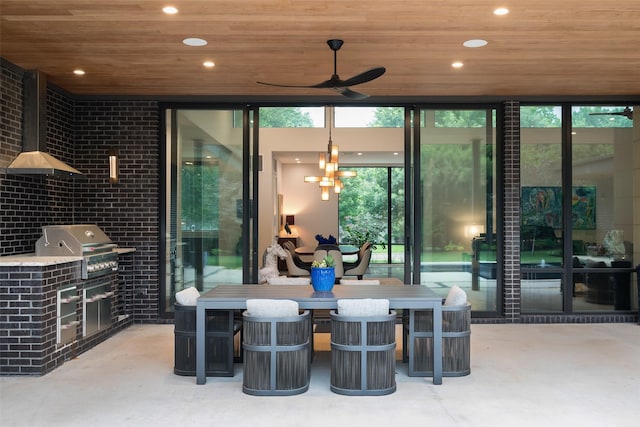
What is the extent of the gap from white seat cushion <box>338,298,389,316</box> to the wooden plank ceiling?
6.73 feet

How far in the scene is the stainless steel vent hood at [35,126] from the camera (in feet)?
17.8

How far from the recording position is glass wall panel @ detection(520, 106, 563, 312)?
23.4 ft

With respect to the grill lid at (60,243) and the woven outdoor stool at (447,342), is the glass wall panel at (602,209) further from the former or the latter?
the grill lid at (60,243)

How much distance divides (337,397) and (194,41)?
3041 mm

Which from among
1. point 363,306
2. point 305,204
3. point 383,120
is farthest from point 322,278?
point 305,204

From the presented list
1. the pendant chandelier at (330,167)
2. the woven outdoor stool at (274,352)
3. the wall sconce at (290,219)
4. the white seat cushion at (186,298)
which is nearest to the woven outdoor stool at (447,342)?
the woven outdoor stool at (274,352)

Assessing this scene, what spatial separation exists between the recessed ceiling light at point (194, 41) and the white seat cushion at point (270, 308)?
218cm

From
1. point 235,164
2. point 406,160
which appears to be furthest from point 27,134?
point 406,160

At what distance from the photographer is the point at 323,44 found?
15.9 ft

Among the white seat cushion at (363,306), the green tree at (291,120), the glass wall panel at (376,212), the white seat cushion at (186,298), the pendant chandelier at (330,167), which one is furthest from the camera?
the glass wall panel at (376,212)

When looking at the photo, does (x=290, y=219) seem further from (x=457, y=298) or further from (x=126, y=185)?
(x=457, y=298)

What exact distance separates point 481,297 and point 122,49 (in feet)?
16.2

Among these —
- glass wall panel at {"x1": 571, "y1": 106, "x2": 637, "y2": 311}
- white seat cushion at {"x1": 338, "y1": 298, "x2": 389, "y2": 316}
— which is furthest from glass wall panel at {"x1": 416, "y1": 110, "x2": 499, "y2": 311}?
white seat cushion at {"x1": 338, "y1": 298, "x2": 389, "y2": 316}

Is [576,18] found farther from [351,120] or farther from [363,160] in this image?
[363,160]
